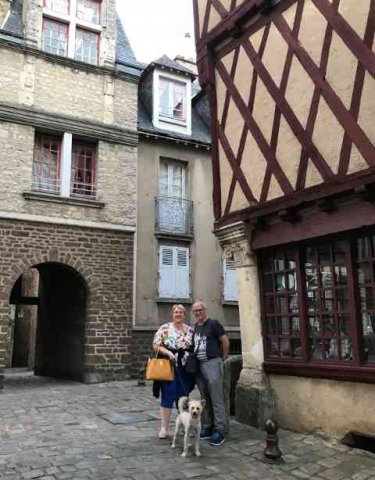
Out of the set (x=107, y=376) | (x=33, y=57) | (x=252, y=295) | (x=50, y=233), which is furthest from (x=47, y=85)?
(x=252, y=295)

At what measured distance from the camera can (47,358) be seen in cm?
1404

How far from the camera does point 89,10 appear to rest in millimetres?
13133

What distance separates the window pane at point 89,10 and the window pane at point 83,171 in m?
3.56

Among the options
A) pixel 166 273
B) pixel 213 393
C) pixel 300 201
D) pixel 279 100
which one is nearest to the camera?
pixel 213 393

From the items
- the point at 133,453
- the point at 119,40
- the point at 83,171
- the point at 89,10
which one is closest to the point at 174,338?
the point at 133,453

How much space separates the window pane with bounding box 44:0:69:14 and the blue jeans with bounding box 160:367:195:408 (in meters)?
10.8

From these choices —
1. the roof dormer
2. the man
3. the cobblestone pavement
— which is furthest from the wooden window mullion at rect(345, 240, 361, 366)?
the roof dormer

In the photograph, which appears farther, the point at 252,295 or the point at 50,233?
the point at 50,233

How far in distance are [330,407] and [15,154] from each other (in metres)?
9.02

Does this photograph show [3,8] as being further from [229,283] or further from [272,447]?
[272,447]

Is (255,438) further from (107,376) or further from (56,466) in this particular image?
(107,376)

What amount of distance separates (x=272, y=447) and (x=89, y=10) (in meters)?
12.3

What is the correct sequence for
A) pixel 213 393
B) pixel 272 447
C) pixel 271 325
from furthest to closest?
1. pixel 271 325
2. pixel 213 393
3. pixel 272 447

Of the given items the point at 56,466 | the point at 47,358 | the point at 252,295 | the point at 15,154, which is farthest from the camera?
the point at 47,358
